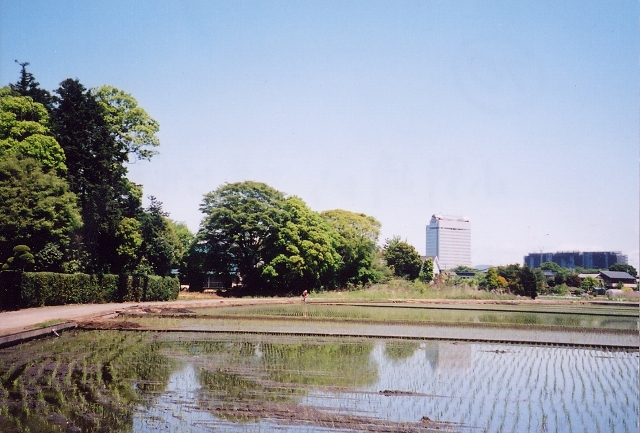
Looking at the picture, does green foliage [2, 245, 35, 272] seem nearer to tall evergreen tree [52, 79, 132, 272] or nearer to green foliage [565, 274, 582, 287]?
tall evergreen tree [52, 79, 132, 272]

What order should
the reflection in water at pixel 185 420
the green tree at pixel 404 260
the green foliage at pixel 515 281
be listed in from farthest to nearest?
the green tree at pixel 404 260
the green foliage at pixel 515 281
the reflection in water at pixel 185 420

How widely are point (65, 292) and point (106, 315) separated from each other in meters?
5.89

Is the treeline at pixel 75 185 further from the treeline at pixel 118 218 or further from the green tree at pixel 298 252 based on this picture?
the green tree at pixel 298 252

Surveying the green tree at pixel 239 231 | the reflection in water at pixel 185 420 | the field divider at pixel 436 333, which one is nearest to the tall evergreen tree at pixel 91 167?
the field divider at pixel 436 333

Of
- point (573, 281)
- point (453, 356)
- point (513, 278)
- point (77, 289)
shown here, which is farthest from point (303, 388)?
point (573, 281)

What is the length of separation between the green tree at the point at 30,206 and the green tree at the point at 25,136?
135 cm

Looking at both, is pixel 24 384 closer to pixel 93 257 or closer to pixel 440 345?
pixel 440 345

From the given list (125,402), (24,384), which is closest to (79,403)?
(125,402)

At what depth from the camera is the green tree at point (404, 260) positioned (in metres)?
72.8

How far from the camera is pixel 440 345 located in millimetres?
18109

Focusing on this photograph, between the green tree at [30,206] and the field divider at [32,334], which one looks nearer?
the field divider at [32,334]

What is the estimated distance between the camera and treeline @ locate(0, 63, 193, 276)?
2506 cm

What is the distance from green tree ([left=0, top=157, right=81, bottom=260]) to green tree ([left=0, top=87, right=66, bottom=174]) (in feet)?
4.42

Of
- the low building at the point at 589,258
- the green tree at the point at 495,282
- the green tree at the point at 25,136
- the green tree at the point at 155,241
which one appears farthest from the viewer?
the low building at the point at 589,258
